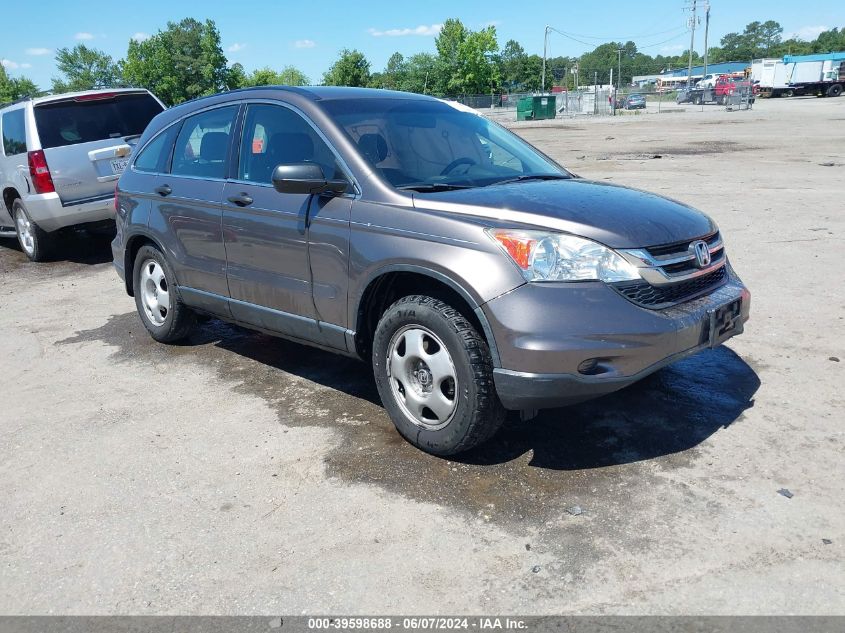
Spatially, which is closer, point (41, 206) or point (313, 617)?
point (313, 617)

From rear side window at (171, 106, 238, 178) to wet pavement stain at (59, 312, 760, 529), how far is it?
145 centimetres

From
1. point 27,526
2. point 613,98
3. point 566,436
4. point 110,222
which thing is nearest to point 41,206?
point 110,222

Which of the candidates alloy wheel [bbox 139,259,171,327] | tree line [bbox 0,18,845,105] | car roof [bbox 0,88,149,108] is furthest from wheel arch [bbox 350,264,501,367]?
tree line [bbox 0,18,845,105]

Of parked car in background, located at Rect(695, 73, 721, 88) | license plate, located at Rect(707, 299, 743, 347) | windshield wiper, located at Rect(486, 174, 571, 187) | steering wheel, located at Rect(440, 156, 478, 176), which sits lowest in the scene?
parked car in background, located at Rect(695, 73, 721, 88)

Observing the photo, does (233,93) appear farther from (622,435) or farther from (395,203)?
(622,435)

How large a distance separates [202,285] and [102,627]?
9.72 feet

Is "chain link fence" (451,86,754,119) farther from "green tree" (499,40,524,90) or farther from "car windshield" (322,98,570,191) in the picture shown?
"green tree" (499,40,524,90)

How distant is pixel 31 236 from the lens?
33.3 ft

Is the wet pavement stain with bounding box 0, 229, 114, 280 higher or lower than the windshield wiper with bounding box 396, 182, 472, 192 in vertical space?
lower

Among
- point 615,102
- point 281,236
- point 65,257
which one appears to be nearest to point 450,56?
point 615,102

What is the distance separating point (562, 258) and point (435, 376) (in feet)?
2.87

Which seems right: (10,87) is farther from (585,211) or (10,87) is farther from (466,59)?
(585,211)

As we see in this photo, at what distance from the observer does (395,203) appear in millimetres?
4035

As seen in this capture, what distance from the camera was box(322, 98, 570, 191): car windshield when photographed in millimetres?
4340
